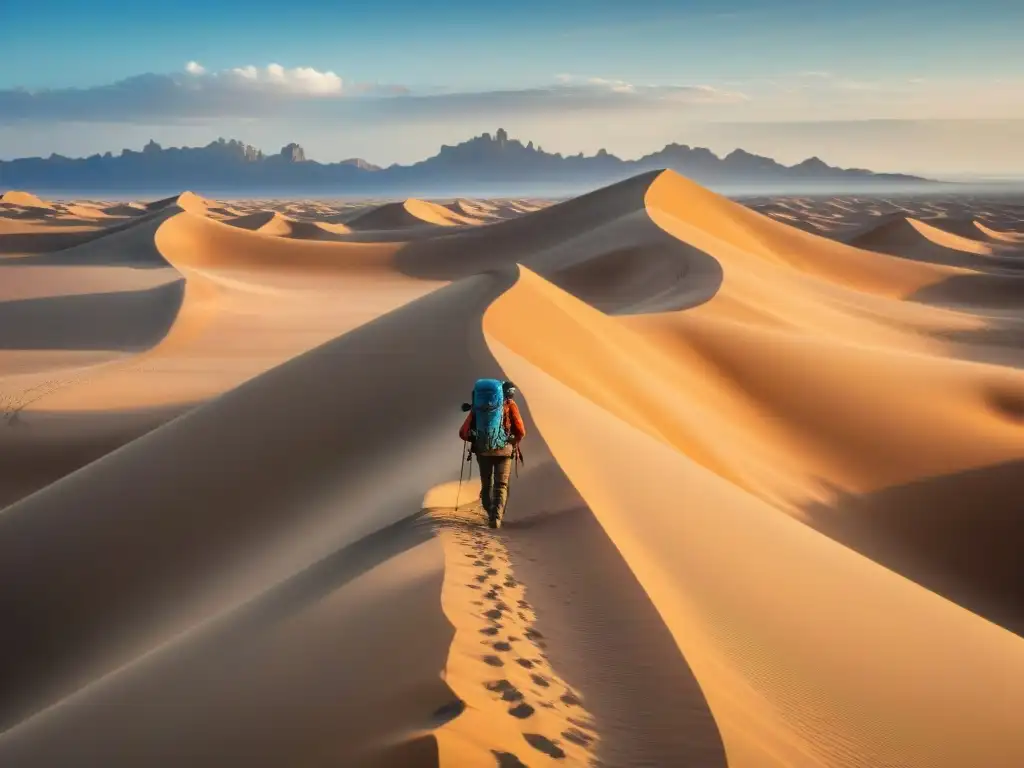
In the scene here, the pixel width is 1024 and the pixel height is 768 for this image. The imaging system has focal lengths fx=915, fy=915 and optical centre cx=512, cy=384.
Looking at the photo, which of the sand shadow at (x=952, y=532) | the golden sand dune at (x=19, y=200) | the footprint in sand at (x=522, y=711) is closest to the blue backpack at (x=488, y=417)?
the footprint in sand at (x=522, y=711)

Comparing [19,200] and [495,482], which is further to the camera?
[19,200]

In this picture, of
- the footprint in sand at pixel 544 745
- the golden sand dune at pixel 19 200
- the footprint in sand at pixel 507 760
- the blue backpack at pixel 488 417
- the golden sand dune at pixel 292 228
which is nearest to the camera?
the footprint in sand at pixel 507 760

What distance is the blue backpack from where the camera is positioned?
5.88 metres

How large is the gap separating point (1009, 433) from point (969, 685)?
36.8ft

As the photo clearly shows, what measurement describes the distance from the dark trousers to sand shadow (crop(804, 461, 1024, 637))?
6161 mm

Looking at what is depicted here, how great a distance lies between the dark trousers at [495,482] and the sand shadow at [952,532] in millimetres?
6161

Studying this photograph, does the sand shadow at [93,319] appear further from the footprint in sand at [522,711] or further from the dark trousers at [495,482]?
the footprint in sand at [522,711]

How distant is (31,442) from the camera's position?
14.2 m

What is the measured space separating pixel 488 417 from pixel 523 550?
0.90 m

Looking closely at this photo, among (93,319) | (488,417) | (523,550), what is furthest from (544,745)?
(93,319)

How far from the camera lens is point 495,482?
595cm

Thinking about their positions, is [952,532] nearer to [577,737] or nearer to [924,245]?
[577,737]

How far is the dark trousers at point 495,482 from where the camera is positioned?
5922 mm

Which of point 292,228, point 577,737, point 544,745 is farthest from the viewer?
point 292,228
